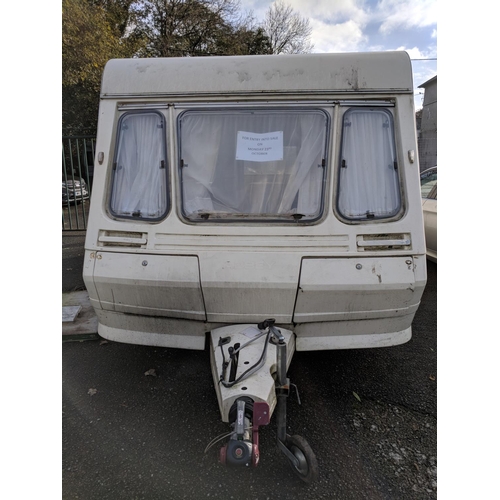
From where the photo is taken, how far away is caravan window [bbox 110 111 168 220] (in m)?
2.61

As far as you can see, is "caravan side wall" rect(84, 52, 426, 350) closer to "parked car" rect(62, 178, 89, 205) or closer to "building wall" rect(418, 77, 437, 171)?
"parked car" rect(62, 178, 89, 205)

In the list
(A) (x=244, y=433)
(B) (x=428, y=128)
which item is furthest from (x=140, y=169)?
(B) (x=428, y=128)

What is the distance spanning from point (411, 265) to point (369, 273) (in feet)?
0.95

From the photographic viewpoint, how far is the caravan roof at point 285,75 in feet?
8.04

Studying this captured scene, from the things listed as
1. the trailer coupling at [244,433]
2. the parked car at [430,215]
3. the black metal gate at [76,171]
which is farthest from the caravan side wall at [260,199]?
the black metal gate at [76,171]

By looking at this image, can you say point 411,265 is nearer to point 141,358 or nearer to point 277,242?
point 277,242

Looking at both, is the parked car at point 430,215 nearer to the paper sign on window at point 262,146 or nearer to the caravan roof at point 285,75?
the caravan roof at point 285,75

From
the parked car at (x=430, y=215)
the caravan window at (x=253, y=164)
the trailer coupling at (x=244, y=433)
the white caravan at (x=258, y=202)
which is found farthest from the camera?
the parked car at (x=430, y=215)

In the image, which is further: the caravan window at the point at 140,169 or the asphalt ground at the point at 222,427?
the caravan window at the point at 140,169

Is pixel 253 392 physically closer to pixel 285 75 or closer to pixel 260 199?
pixel 260 199

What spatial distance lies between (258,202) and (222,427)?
1.61 meters

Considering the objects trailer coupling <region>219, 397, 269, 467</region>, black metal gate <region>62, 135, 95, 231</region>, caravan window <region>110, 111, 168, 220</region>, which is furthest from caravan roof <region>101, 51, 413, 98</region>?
black metal gate <region>62, 135, 95, 231</region>

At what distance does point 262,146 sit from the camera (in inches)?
102

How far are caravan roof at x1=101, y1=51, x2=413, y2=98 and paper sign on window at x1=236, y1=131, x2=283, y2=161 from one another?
28cm
